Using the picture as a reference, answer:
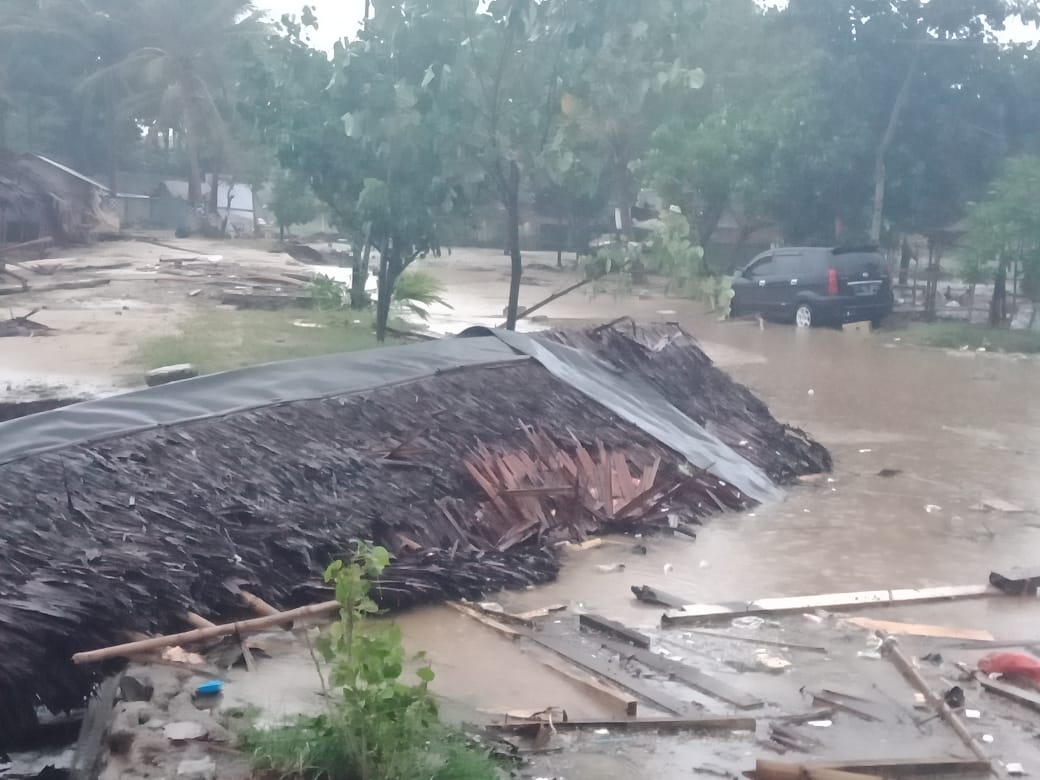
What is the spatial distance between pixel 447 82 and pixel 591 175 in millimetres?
2748

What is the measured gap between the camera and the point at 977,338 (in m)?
21.9

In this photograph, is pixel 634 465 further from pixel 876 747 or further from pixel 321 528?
pixel 876 747

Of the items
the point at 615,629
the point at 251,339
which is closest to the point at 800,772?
the point at 615,629

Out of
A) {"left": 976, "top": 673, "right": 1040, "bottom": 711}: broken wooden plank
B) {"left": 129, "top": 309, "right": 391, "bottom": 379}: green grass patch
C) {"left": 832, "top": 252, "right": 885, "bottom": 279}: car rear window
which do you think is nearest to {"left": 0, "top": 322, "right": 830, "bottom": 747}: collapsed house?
{"left": 976, "top": 673, "right": 1040, "bottom": 711}: broken wooden plank

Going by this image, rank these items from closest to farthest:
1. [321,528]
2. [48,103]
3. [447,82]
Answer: [321,528] → [447,82] → [48,103]

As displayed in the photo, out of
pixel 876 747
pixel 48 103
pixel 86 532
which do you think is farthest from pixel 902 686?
pixel 48 103

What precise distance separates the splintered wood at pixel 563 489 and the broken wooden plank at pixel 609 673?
5.25ft

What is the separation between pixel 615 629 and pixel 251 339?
11021 millimetres

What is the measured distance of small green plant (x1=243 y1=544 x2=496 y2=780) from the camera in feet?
12.3

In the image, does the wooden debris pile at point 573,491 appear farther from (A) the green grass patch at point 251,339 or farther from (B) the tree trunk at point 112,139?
(B) the tree trunk at point 112,139

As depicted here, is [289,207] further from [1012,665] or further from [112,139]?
[1012,665]

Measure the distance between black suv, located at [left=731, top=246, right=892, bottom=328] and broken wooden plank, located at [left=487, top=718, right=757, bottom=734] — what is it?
20036 mm

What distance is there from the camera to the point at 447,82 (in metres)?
12.1

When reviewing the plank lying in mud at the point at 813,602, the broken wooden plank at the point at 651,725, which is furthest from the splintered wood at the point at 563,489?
the broken wooden plank at the point at 651,725
